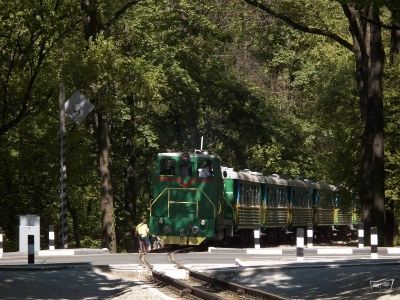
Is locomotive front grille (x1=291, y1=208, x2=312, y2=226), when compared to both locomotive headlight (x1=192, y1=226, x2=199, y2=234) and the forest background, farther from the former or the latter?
locomotive headlight (x1=192, y1=226, x2=199, y2=234)

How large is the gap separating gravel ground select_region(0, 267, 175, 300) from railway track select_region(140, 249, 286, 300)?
40 cm

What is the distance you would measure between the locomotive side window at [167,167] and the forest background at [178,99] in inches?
103

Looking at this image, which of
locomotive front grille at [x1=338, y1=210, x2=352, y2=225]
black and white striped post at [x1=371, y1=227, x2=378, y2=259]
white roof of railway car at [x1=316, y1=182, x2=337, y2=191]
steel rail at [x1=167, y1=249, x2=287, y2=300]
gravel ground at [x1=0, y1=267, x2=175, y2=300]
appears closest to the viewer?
steel rail at [x1=167, y1=249, x2=287, y2=300]

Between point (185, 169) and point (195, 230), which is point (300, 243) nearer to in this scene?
point (195, 230)

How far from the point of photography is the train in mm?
31016

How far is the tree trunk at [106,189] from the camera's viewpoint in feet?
112

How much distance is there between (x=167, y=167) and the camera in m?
32.4

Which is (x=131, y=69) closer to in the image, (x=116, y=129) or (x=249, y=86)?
(x=116, y=129)

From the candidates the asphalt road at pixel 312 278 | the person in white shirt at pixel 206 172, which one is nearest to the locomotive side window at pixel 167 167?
the person in white shirt at pixel 206 172

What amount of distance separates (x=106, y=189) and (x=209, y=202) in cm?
495

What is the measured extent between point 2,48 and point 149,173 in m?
28.8

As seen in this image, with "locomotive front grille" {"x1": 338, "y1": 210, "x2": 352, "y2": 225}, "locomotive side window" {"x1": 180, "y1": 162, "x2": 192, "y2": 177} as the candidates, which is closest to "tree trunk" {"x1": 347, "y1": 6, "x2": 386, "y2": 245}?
"locomotive side window" {"x1": 180, "y1": 162, "x2": 192, "y2": 177}

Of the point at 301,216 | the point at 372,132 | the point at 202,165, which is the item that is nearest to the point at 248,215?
the point at 202,165

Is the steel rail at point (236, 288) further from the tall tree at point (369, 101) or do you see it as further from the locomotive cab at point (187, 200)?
the tall tree at point (369, 101)
